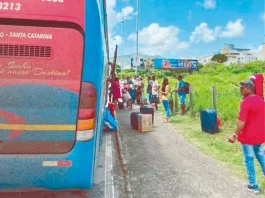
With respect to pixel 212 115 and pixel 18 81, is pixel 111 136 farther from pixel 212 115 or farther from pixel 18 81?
pixel 18 81

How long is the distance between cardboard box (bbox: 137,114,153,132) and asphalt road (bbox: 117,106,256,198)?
0.98 meters

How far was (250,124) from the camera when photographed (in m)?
4.99

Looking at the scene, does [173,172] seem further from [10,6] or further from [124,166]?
[10,6]

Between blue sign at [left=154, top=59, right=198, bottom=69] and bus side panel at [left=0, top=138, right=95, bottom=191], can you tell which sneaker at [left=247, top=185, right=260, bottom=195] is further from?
blue sign at [left=154, top=59, right=198, bottom=69]

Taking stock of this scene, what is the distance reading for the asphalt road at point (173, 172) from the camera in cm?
510

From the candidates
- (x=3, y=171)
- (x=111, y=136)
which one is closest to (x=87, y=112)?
(x=3, y=171)

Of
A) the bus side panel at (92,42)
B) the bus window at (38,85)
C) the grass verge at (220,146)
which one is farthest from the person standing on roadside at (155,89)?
the bus window at (38,85)

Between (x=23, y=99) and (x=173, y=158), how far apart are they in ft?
14.6

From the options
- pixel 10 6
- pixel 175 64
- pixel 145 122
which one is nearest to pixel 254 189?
pixel 10 6

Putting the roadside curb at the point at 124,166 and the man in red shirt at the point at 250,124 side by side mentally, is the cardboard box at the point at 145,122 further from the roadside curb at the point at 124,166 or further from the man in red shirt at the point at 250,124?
the man in red shirt at the point at 250,124

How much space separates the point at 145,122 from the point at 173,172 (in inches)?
168

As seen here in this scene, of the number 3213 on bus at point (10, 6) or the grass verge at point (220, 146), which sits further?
the grass verge at point (220, 146)

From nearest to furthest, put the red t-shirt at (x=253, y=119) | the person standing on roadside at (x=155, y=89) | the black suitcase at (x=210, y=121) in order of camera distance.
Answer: the red t-shirt at (x=253, y=119) < the black suitcase at (x=210, y=121) < the person standing on roadside at (x=155, y=89)

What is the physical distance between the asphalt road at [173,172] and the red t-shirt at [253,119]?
93cm
